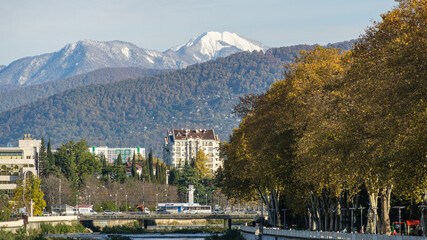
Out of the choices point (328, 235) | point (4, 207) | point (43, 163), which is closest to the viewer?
point (328, 235)

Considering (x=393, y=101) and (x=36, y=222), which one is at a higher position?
(x=393, y=101)

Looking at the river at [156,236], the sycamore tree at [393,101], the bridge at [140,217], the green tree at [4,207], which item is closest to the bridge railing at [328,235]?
the sycamore tree at [393,101]

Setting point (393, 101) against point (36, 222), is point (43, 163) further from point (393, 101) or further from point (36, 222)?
point (393, 101)

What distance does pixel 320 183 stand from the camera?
68.1m

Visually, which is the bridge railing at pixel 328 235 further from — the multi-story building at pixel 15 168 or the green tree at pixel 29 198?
the multi-story building at pixel 15 168

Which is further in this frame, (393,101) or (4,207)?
(4,207)

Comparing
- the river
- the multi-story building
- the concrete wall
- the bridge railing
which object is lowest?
the river

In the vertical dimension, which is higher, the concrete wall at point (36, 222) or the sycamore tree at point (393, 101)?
the sycamore tree at point (393, 101)

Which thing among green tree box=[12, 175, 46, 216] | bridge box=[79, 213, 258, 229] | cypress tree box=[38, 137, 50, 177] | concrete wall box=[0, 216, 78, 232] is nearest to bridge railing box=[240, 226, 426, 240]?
concrete wall box=[0, 216, 78, 232]

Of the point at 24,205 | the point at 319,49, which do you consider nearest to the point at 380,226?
the point at 319,49

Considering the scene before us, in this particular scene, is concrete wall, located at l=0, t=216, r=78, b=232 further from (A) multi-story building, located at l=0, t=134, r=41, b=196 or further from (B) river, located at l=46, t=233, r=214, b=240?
(A) multi-story building, located at l=0, t=134, r=41, b=196

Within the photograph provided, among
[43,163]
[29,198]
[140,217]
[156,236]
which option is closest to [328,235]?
[156,236]

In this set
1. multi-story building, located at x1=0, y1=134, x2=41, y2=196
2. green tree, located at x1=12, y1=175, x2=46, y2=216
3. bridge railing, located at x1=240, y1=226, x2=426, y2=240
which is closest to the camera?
bridge railing, located at x1=240, y1=226, x2=426, y2=240

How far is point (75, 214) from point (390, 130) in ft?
422
